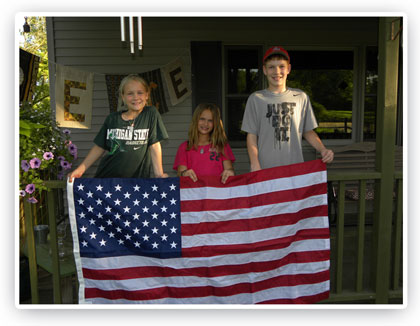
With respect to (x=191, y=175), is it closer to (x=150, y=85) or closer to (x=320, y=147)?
(x=320, y=147)

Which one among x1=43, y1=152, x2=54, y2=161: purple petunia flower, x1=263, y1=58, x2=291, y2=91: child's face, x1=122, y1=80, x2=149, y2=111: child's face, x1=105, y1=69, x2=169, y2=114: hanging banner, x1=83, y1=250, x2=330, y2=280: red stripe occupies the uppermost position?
x1=105, y1=69, x2=169, y2=114: hanging banner

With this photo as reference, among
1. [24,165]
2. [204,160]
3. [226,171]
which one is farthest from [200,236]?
[24,165]

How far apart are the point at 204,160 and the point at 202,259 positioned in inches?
30.8

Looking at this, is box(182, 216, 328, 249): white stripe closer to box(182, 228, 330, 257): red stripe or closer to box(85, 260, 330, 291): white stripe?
box(182, 228, 330, 257): red stripe

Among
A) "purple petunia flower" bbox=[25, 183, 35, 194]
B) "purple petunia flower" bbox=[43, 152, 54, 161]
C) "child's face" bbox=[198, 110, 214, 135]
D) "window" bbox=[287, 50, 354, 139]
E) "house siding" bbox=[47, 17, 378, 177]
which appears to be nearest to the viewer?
"purple petunia flower" bbox=[25, 183, 35, 194]

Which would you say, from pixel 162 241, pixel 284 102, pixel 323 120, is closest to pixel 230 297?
pixel 162 241

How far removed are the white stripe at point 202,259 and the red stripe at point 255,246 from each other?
24 mm

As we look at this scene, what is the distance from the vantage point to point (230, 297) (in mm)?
2807

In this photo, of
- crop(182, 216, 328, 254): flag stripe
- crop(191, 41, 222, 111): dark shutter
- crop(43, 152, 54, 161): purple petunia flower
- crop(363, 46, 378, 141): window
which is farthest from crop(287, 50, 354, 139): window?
crop(43, 152, 54, 161): purple petunia flower

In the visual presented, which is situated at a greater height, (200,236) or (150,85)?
(150,85)

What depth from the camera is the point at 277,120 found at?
2.80 meters

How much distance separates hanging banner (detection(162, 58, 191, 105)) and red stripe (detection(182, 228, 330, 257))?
325 centimetres

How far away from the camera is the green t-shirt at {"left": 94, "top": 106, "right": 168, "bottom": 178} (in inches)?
111
